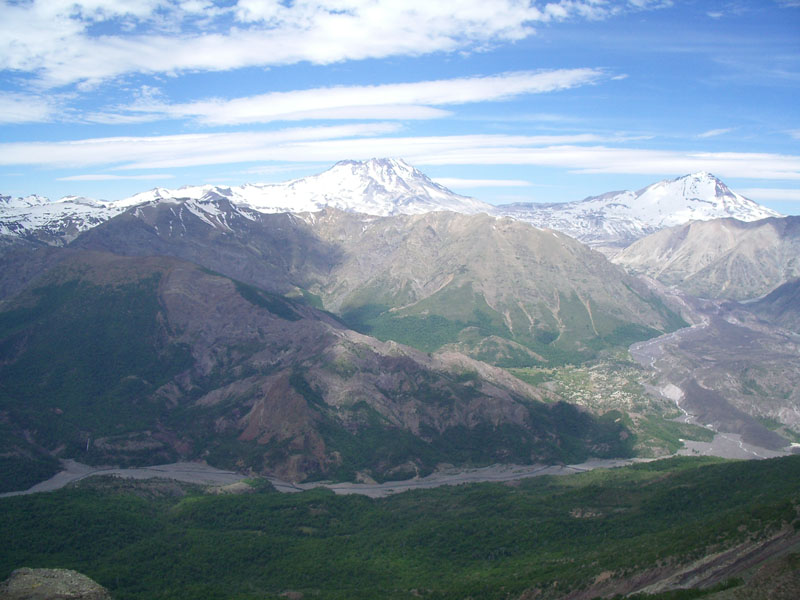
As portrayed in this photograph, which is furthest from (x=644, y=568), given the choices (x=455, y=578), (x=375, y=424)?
(x=375, y=424)

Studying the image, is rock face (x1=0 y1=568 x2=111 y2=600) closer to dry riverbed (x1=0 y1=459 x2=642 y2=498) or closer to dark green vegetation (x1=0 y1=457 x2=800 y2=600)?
dark green vegetation (x1=0 y1=457 x2=800 y2=600)

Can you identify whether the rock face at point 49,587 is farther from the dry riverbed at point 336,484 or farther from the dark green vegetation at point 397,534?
the dry riverbed at point 336,484

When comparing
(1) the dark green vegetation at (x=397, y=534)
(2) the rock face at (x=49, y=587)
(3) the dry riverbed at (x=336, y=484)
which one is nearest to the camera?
(2) the rock face at (x=49, y=587)

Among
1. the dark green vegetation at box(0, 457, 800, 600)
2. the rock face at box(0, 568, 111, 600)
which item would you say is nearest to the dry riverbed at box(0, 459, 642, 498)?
the dark green vegetation at box(0, 457, 800, 600)

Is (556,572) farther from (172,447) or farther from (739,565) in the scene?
(172,447)

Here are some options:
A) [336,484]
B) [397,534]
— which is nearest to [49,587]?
[397,534]

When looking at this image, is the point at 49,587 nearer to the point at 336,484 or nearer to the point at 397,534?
the point at 397,534

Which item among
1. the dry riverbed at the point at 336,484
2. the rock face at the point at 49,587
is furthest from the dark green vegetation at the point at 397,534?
the dry riverbed at the point at 336,484
